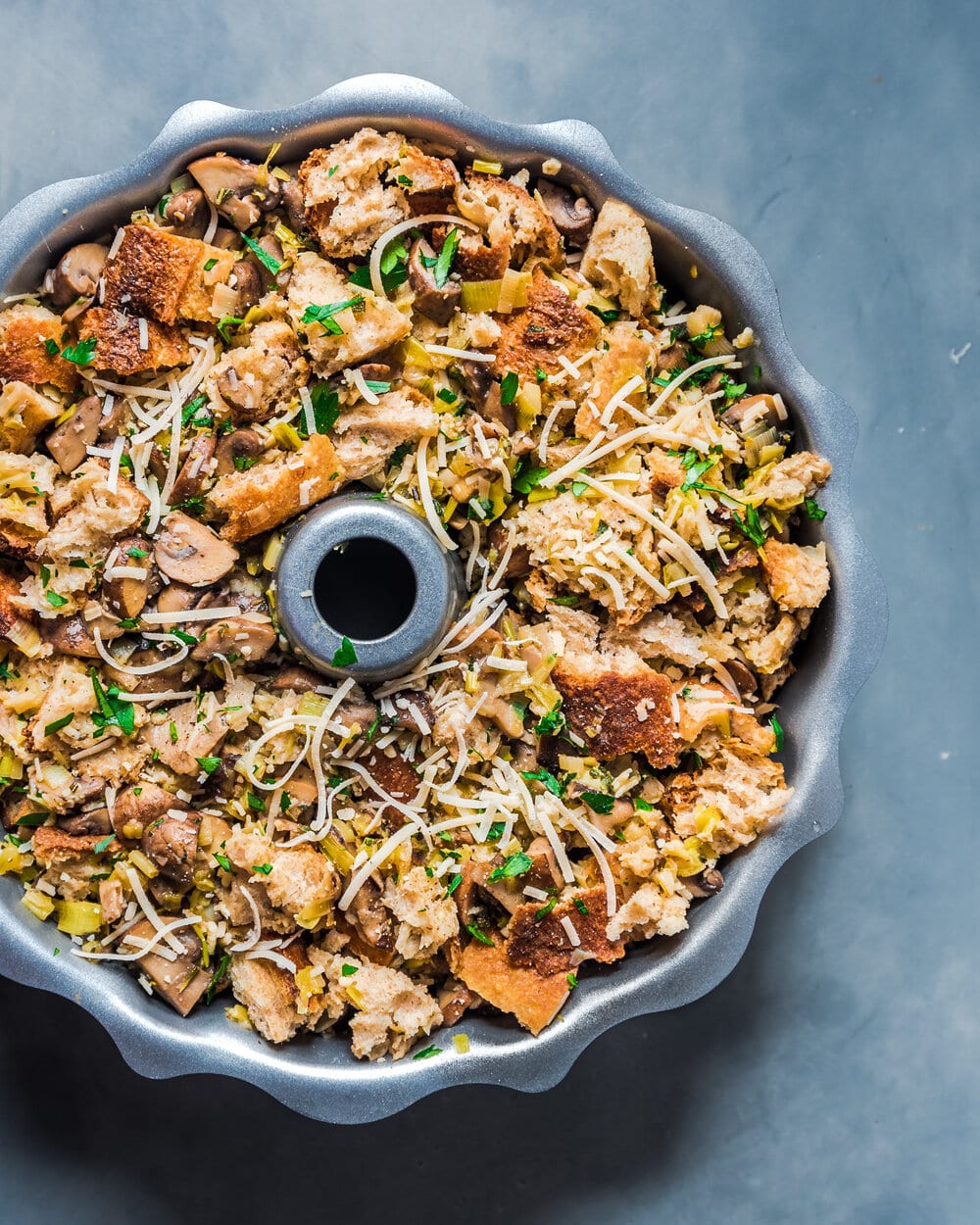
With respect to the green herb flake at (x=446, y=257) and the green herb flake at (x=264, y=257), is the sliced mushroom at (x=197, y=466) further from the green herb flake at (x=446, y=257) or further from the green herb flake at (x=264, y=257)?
the green herb flake at (x=446, y=257)

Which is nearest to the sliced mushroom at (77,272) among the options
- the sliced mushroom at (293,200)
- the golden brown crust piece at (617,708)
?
the sliced mushroom at (293,200)

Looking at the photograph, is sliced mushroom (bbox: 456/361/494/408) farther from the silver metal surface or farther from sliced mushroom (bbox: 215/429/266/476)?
sliced mushroom (bbox: 215/429/266/476)

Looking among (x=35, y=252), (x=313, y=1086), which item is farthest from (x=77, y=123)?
(x=313, y=1086)

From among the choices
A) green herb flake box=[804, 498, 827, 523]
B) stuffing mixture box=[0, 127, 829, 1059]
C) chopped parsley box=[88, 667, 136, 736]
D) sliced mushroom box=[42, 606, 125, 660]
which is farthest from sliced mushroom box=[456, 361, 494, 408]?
chopped parsley box=[88, 667, 136, 736]

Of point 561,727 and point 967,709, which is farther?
point 967,709

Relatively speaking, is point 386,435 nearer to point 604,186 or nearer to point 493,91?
point 604,186

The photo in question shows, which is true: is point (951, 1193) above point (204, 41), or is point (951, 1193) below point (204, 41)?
below
